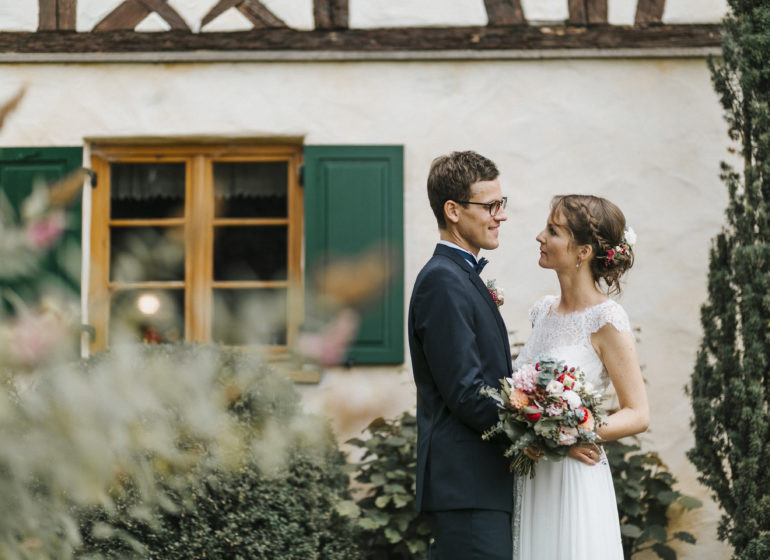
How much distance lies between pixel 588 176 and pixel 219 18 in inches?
98.8

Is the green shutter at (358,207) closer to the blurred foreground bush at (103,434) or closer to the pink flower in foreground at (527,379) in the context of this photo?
the pink flower in foreground at (527,379)

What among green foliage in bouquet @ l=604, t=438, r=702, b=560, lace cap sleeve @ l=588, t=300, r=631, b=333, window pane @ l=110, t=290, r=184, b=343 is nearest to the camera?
window pane @ l=110, t=290, r=184, b=343

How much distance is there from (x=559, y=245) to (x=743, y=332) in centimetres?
202

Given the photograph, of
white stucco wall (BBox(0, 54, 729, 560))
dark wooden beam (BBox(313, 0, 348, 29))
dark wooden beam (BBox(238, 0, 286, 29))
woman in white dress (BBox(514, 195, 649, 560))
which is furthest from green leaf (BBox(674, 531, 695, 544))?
dark wooden beam (BBox(238, 0, 286, 29))

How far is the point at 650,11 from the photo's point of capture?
5531 millimetres

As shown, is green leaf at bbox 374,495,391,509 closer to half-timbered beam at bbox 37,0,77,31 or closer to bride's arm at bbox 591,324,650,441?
bride's arm at bbox 591,324,650,441

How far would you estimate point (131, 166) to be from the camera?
572 cm

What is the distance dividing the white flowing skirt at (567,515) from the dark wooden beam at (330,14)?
3530 millimetres

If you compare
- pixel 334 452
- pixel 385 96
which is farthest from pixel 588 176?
pixel 334 452

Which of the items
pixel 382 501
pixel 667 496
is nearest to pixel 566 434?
pixel 382 501

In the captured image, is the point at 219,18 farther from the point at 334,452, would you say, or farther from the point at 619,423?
the point at 619,423

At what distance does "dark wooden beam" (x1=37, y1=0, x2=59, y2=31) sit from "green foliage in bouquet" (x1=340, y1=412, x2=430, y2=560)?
10.5 feet

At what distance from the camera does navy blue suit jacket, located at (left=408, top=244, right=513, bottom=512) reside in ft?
8.50

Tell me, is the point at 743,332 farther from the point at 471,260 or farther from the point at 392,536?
the point at 471,260
